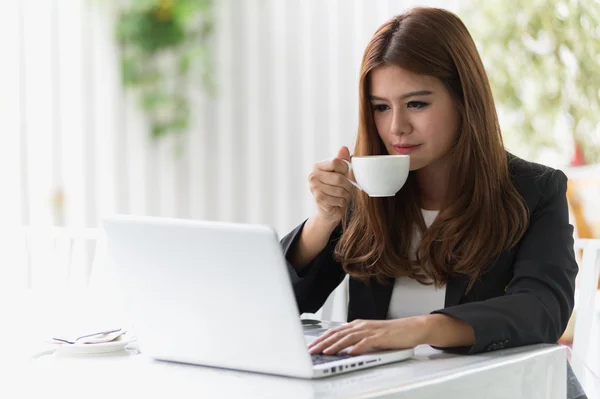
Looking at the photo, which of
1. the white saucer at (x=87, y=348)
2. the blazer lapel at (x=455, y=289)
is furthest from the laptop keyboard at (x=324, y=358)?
the blazer lapel at (x=455, y=289)

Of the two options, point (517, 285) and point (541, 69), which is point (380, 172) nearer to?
point (517, 285)

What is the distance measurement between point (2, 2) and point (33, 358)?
251 centimetres

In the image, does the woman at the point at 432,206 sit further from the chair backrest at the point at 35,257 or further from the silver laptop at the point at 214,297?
the chair backrest at the point at 35,257

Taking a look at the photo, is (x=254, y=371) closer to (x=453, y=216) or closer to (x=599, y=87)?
(x=453, y=216)

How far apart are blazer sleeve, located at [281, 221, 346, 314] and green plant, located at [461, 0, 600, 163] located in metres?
2.56

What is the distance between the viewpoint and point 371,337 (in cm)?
113

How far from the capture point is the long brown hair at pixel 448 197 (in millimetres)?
1498

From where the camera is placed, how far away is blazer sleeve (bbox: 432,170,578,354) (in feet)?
3.93

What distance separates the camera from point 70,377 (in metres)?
1.10

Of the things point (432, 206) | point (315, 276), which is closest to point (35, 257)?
point (315, 276)

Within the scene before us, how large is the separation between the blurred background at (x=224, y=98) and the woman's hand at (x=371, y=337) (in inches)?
100

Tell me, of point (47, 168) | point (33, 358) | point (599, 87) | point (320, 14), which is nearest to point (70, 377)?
point (33, 358)

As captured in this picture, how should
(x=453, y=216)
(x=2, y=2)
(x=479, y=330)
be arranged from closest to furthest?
(x=479, y=330), (x=453, y=216), (x=2, y=2)

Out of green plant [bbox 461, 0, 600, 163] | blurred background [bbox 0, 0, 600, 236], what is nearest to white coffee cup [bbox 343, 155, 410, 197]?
blurred background [bbox 0, 0, 600, 236]
